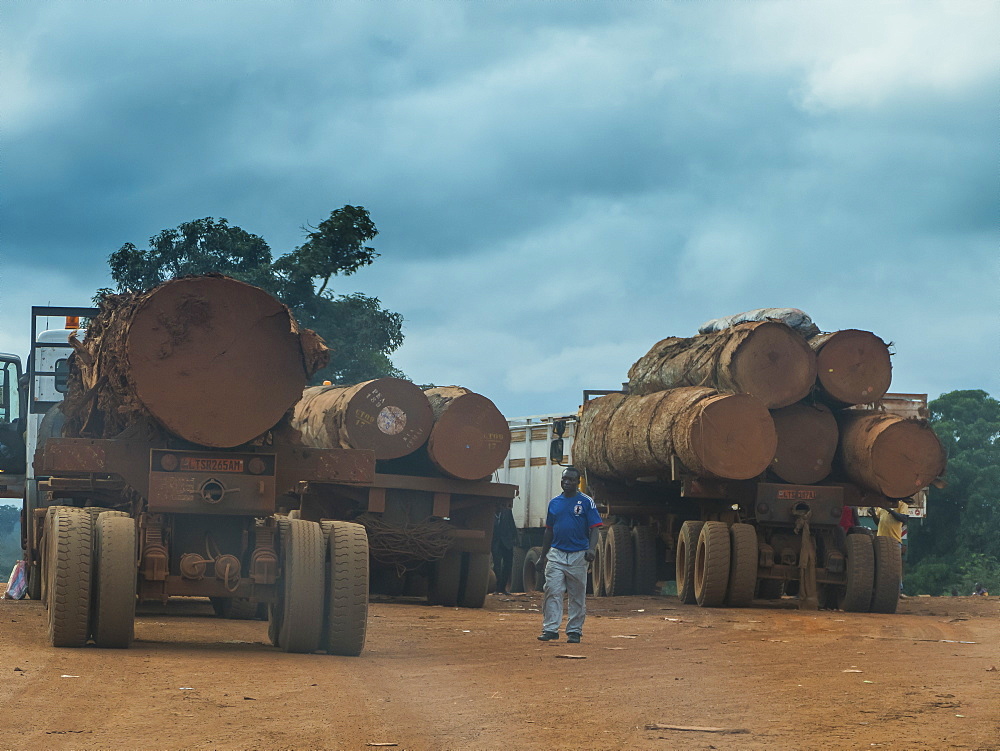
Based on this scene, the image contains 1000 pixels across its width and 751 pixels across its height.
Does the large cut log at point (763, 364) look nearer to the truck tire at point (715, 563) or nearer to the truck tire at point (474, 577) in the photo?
the truck tire at point (715, 563)

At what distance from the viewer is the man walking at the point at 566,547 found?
12531 millimetres

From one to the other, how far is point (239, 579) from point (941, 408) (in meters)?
35.2

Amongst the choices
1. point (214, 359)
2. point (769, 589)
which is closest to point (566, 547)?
point (214, 359)

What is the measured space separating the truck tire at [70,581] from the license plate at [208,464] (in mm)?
868

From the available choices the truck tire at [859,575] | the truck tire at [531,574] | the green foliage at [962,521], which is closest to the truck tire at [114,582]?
the truck tire at [859,575]

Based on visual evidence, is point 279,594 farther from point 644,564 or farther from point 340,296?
point 340,296

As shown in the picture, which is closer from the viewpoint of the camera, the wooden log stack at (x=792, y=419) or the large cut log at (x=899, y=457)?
the wooden log stack at (x=792, y=419)

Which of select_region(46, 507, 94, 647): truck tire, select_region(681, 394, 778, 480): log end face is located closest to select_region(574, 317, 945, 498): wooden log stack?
select_region(681, 394, 778, 480): log end face

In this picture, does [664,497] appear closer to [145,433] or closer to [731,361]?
[731,361]

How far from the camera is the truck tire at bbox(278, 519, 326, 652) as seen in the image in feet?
34.0

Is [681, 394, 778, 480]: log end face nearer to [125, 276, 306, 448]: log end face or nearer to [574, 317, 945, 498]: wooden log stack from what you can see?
[574, 317, 945, 498]: wooden log stack

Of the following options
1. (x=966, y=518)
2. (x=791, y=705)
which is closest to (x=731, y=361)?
(x=791, y=705)

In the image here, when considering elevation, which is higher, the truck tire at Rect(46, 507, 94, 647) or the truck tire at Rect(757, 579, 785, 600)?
the truck tire at Rect(46, 507, 94, 647)

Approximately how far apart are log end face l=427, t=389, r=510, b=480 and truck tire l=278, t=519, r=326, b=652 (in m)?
6.40
